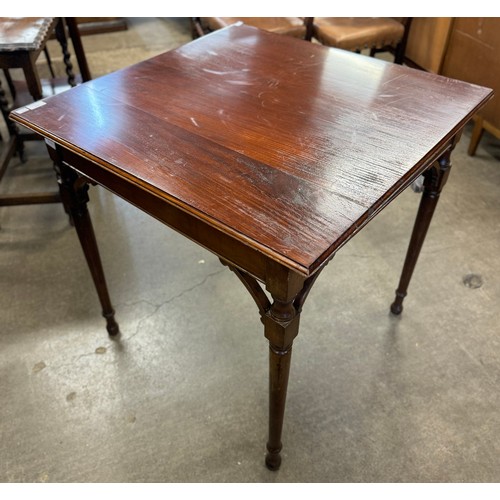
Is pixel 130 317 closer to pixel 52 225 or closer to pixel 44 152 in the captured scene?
pixel 52 225

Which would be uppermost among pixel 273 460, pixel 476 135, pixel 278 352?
pixel 278 352

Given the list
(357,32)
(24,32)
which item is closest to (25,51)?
(24,32)

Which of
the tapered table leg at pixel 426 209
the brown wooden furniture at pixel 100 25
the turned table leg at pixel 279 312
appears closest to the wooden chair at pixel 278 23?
the tapered table leg at pixel 426 209

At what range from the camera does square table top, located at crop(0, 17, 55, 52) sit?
1369mm

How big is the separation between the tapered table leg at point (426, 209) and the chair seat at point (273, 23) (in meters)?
1.46

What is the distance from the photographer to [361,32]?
227 cm

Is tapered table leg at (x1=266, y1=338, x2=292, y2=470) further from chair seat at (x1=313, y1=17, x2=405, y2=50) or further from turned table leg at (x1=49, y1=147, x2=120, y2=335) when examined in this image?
chair seat at (x1=313, y1=17, x2=405, y2=50)

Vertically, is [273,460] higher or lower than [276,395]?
lower

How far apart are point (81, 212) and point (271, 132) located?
1.71 feet

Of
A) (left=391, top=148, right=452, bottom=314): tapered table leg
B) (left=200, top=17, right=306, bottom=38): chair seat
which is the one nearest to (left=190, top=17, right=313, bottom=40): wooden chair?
(left=200, top=17, right=306, bottom=38): chair seat

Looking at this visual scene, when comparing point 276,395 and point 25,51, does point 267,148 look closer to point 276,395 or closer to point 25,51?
point 276,395

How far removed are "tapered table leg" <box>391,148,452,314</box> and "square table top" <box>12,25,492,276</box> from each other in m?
0.16

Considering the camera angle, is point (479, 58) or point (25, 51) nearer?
point (25, 51)

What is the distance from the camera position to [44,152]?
2328 mm
